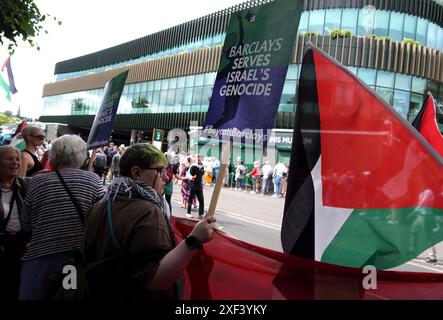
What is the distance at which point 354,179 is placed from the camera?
233 centimetres

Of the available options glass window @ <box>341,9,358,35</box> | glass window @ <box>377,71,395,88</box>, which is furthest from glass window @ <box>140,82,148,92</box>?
glass window @ <box>377,71,395,88</box>

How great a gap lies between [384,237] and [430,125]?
2666 mm

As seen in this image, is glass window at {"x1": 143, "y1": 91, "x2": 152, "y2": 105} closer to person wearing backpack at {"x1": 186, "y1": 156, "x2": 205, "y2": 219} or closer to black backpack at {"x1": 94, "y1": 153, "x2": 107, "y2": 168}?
black backpack at {"x1": 94, "y1": 153, "x2": 107, "y2": 168}

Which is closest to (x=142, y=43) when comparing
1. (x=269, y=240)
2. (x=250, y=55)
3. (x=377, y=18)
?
(x=377, y=18)

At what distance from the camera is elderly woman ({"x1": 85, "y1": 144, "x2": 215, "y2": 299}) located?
188 cm

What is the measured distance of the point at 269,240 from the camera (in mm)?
9141

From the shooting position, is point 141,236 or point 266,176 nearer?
point 141,236

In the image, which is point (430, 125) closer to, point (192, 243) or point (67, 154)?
point (192, 243)

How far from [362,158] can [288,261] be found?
2.28 feet

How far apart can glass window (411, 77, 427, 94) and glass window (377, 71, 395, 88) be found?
150cm

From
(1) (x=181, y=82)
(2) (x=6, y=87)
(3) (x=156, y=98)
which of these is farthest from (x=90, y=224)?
(3) (x=156, y=98)

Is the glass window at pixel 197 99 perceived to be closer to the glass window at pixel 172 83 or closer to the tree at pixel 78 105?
the glass window at pixel 172 83

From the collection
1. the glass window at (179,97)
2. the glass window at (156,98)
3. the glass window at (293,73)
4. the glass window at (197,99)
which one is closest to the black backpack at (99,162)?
the glass window at (293,73)

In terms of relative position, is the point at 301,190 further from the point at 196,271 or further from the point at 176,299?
the point at 176,299
